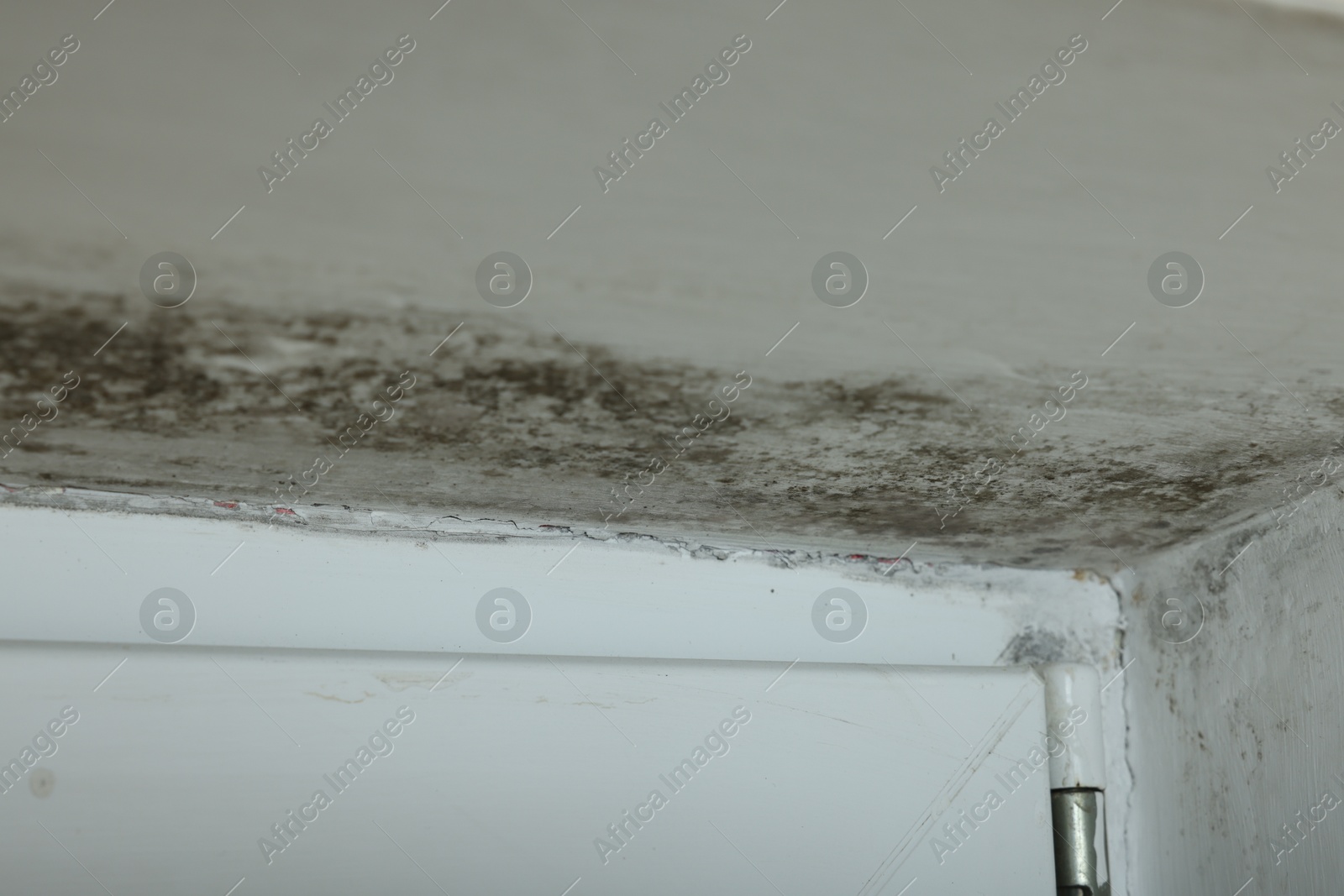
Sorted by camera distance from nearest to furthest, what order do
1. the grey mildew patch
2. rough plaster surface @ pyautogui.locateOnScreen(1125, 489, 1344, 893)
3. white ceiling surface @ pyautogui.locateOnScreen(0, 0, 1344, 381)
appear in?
1. white ceiling surface @ pyautogui.locateOnScreen(0, 0, 1344, 381)
2. the grey mildew patch
3. rough plaster surface @ pyautogui.locateOnScreen(1125, 489, 1344, 893)

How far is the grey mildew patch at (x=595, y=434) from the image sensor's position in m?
0.75

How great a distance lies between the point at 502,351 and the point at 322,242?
0.61 ft

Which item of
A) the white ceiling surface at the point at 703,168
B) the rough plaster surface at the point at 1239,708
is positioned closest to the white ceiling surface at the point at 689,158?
the white ceiling surface at the point at 703,168

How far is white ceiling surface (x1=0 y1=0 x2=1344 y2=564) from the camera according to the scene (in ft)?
1.64

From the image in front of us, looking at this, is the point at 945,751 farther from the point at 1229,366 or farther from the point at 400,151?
the point at 400,151

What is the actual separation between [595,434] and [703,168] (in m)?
0.40

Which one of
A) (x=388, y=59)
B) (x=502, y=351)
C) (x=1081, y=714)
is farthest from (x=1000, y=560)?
(x=388, y=59)

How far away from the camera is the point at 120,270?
630 millimetres

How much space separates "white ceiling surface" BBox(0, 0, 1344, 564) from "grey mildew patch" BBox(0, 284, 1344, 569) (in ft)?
0.18

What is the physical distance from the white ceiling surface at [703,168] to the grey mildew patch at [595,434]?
0.18 feet

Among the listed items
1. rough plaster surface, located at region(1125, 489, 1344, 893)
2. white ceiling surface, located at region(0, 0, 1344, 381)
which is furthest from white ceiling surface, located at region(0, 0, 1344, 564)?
rough plaster surface, located at region(1125, 489, 1344, 893)

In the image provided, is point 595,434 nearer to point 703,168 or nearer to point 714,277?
point 714,277

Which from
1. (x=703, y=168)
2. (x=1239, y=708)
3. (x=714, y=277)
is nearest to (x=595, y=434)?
(x=714, y=277)

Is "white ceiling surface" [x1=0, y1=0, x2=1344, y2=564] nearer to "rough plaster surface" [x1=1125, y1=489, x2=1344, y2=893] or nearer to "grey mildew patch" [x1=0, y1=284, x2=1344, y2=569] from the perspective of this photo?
"grey mildew patch" [x1=0, y1=284, x2=1344, y2=569]
